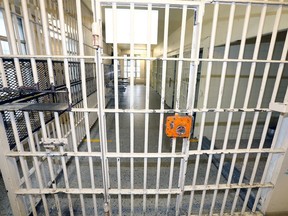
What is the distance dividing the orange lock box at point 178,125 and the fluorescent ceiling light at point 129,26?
30.5 inches

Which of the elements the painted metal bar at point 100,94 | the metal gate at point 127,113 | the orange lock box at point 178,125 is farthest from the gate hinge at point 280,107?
the painted metal bar at point 100,94

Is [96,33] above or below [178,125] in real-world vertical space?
above

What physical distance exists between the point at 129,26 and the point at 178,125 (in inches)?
40.9

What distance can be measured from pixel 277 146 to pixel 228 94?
5.57ft

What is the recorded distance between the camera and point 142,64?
13.6 metres

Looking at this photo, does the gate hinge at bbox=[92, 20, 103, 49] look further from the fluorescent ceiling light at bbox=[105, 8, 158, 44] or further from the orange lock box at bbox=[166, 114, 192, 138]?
the orange lock box at bbox=[166, 114, 192, 138]

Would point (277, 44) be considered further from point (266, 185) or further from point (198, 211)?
point (198, 211)

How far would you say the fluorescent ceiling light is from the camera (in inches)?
53.0

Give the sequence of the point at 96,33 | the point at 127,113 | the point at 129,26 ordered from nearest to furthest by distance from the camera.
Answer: the point at 96,33, the point at 129,26, the point at 127,113

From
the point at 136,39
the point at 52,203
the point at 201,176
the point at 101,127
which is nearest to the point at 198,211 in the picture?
the point at 201,176

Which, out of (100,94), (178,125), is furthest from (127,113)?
(178,125)

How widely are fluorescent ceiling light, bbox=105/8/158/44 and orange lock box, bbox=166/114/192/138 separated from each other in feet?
2.54

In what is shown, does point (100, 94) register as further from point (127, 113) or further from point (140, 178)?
point (140, 178)

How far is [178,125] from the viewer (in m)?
1.44
